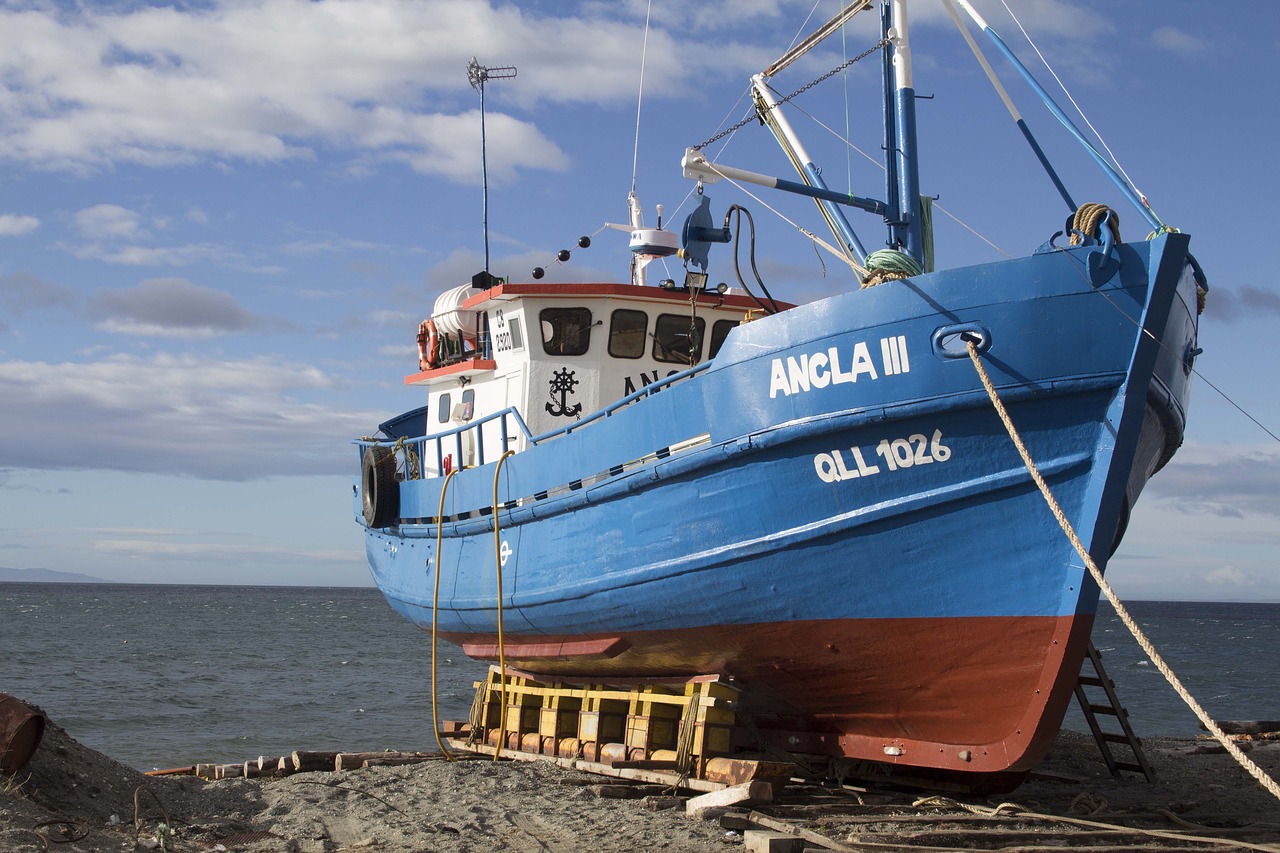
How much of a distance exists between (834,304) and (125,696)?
61.3ft

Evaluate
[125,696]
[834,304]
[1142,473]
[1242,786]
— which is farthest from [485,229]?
[125,696]

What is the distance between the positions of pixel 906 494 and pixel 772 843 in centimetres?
202

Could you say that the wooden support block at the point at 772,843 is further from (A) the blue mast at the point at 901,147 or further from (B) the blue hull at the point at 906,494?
(A) the blue mast at the point at 901,147

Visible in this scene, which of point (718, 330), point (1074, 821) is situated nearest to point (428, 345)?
point (718, 330)

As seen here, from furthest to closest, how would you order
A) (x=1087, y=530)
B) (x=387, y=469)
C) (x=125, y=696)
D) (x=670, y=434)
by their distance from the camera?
(x=125, y=696) → (x=387, y=469) → (x=670, y=434) → (x=1087, y=530)

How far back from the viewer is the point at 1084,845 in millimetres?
6363

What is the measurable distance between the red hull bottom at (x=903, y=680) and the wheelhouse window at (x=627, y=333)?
9.79ft

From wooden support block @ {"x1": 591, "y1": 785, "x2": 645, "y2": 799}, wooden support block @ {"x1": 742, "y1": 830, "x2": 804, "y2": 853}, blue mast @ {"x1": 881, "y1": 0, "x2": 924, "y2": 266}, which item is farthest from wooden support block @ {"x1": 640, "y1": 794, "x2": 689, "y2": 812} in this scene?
blue mast @ {"x1": 881, "y1": 0, "x2": 924, "y2": 266}

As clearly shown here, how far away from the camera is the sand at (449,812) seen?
6.36 metres

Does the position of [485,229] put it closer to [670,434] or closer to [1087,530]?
[670,434]

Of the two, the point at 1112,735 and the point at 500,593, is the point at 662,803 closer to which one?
the point at 500,593

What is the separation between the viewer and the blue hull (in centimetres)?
623

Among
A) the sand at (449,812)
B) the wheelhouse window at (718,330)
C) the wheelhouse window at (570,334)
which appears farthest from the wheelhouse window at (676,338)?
the sand at (449,812)

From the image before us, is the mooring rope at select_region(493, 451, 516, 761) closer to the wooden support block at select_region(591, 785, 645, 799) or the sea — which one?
the wooden support block at select_region(591, 785, 645, 799)
